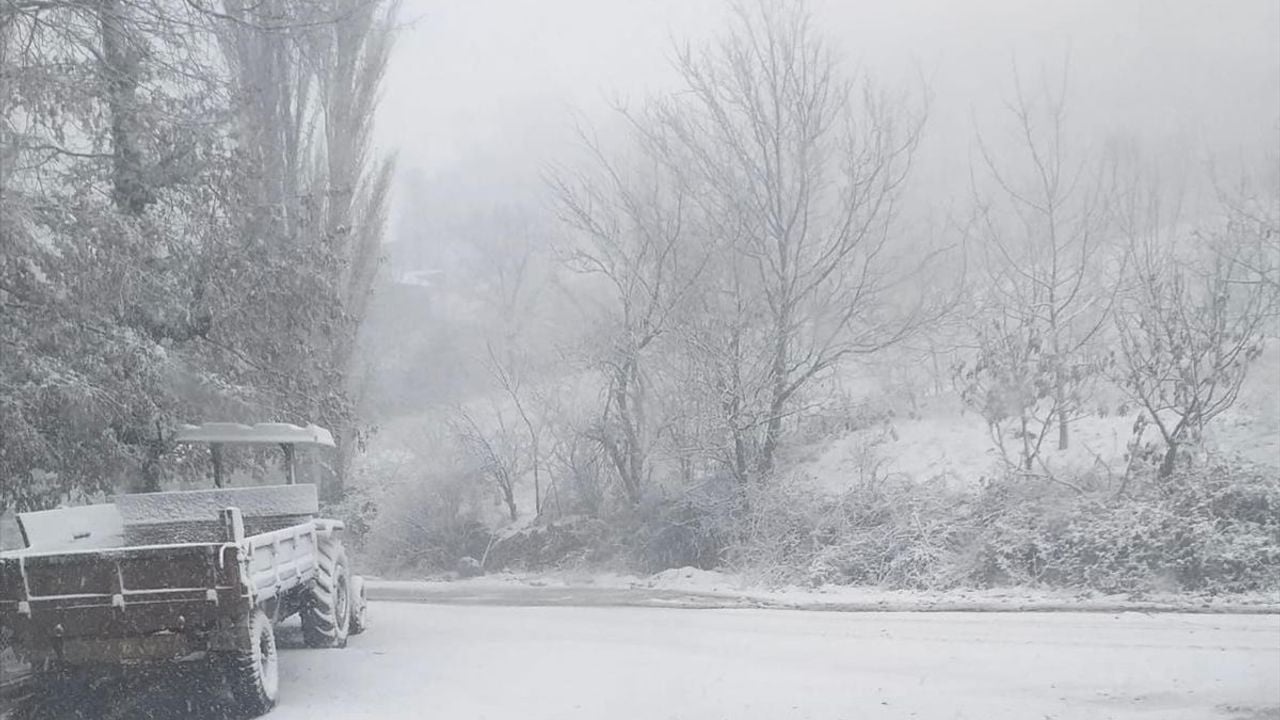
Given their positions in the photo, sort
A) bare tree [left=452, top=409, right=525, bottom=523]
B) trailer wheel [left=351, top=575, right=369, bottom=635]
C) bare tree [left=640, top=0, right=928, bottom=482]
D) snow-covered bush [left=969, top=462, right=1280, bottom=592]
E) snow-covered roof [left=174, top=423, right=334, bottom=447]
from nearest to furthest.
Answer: snow-covered roof [left=174, top=423, right=334, bottom=447], trailer wheel [left=351, top=575, right=369, bottom=635], snow-covered bush [left=969, top=462, right=1280, bottom=592], bare tree [left=640, top=0, right=928, bottom=482], bare tree [left=452, top=409, right=525, bottom=523]

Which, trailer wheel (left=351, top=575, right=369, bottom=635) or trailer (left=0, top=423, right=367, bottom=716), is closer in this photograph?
trailer (left=0, top=423, right=367, bottom=716)

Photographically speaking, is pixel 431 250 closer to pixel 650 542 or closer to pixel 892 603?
pixel 650 542

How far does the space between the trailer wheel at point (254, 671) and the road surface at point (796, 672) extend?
146 millimetres

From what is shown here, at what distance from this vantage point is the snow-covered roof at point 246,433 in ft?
31.3

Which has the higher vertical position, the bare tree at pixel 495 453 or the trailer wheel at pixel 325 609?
the bare tree at pixel 495 453

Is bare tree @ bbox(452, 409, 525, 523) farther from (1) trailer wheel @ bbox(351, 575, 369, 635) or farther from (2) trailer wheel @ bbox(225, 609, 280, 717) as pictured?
(2) trailer wheel @ bbox(225, 609, 280, 717)

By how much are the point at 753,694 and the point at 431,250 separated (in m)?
9.96

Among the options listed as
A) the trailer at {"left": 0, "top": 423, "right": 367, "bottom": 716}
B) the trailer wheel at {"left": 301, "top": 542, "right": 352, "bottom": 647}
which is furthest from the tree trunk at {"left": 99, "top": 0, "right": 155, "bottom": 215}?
→ the trailer wheel at {"left": 301, "top": 542, "right": 352, "bottom": 647}

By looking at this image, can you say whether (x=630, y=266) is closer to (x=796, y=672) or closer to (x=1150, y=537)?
(x=1150, y=537)

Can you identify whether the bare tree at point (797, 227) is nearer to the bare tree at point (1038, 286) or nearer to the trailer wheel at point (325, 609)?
the bare tree at point (1038, 286)

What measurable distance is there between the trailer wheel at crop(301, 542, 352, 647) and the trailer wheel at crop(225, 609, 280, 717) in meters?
1.90

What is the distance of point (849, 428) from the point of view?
16.8 metres

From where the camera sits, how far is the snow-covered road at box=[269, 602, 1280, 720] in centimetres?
611

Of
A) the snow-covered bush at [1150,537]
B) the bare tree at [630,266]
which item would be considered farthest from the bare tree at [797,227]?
the snow-covered bush at [1150,537]
